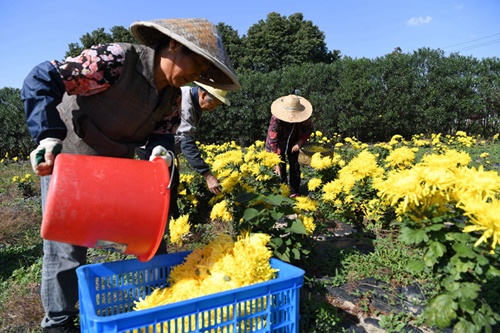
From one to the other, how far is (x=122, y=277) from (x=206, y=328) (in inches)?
24.0

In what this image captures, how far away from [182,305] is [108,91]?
1.10 metres

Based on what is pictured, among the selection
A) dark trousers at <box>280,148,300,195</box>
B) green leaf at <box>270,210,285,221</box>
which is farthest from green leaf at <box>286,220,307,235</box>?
dark trousers at <box>280,148,300,195</box>

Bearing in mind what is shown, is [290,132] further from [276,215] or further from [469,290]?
[469,290]

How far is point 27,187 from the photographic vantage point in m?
6.41

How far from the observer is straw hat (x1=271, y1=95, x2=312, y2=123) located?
464cm

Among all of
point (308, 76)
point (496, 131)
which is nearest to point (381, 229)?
point (308, 76)

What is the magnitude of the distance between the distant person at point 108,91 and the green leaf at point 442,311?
134cm

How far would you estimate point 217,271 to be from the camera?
1675 mm

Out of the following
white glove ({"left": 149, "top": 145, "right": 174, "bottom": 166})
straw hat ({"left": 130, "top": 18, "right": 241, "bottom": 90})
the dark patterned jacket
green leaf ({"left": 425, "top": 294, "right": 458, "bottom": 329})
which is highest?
straw hat ({"left": 130, "top": 18, "right": 241, "bottom": 90})

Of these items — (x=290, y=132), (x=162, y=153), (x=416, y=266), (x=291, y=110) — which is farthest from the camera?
(x=290, y=132)

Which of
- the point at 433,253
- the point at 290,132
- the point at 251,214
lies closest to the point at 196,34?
the point at 251,214

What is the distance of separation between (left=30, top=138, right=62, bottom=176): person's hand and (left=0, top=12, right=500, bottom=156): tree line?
11718 mm

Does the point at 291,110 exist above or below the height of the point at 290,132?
above

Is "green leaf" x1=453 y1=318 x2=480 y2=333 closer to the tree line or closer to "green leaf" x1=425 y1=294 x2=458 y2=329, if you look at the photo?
"green leaf" x1=425 y1=294 x2=458 y2=329
